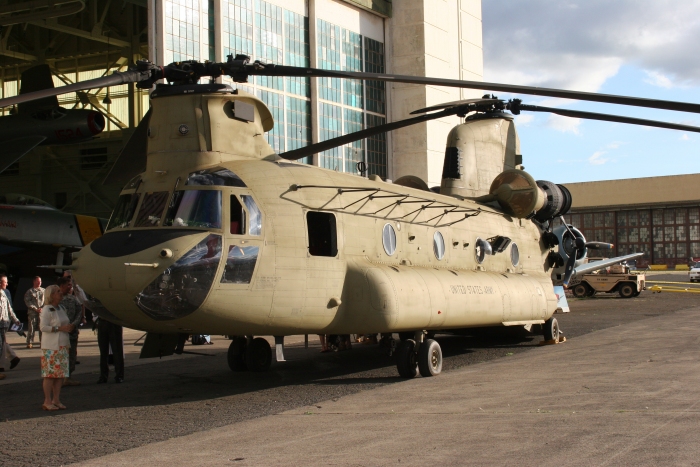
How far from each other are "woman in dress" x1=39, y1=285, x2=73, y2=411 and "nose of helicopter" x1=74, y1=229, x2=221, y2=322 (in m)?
0.85

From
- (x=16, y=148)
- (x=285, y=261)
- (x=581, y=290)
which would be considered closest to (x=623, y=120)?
(x=285, y=261)

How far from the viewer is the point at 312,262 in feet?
34.9

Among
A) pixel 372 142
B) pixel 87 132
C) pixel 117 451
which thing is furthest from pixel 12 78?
pixel 117 451

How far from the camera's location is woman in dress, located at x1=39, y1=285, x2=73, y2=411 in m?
9.71

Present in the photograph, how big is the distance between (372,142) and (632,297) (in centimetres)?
1465

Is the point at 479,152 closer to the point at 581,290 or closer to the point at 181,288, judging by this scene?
the point at 181,288

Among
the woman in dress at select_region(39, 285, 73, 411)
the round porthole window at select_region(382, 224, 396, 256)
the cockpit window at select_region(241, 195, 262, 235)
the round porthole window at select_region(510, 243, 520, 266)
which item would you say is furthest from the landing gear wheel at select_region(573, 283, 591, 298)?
the woman in dress at select_region(39, 285, 73, 411)

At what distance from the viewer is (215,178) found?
33.1 ft

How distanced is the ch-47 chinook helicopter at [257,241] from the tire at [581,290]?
80.9 ft

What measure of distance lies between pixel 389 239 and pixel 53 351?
5380mm

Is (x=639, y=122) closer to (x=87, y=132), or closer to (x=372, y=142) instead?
(x=372, y=142)

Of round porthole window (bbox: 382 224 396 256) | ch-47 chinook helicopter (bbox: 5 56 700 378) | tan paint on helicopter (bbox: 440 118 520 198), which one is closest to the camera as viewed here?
ch-47 chinook helicopter (bbox: 5 56 700 378)

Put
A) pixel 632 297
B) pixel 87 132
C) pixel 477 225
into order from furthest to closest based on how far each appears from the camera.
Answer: pixel 632 297, pixel 87 132, pixel 477 225

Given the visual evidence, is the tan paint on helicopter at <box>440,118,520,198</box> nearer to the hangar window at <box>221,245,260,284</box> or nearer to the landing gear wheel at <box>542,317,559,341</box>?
the landing gear wheel at <box>542,317,559,341</box>
